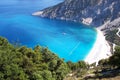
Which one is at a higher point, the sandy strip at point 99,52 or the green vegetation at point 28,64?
the sandy strip at point 99,52

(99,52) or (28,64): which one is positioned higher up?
(99,52)

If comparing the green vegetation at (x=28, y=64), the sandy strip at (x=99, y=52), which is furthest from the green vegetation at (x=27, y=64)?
the sandy strip at (x=99, y=52)

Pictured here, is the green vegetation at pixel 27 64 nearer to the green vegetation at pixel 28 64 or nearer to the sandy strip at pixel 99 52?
the green vegetation at pixel 28 64

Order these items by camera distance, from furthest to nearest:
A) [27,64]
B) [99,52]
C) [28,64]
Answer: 1. [99,52]
2. [28,64]
3. [27,64]

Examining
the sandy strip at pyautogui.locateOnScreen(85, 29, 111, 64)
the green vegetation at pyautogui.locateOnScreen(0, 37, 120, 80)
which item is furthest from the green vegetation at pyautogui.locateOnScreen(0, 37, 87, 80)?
the sandy strip at pyautogui.locateOnScreen(85, 29, 111, 64)

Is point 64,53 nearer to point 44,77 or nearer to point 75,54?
point 75,54

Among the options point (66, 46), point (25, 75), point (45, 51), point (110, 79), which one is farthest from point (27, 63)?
point (66, 46)

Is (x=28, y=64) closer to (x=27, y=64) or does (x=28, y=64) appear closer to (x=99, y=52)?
(x=27, y=64)

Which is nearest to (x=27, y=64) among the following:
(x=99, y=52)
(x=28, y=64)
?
(x=28, y=64)
